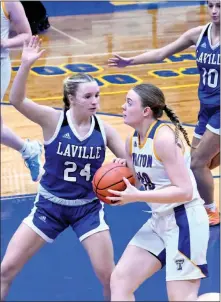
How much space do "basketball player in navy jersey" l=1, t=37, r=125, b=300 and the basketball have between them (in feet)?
1.12

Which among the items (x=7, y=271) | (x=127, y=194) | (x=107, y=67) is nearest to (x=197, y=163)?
(x=7, y=271)

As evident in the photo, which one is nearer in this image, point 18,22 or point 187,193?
point 187,193

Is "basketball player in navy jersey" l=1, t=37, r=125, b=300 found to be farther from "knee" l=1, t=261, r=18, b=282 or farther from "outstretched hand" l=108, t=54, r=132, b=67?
"outstretched hand" l=108, t=54, r=132, b=67

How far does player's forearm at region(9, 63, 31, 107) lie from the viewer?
4.84 meters

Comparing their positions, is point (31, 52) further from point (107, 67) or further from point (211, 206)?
point (107, 67)

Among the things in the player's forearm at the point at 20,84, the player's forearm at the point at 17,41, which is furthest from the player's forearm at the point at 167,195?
the player's forearm at the point at 17,41

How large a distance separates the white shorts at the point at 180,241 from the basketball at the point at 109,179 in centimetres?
29

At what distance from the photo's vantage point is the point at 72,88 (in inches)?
195

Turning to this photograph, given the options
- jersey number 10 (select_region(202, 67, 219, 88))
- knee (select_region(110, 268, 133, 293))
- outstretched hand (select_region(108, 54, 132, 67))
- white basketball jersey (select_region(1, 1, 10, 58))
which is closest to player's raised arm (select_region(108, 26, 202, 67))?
outstretched hand (select_region(108, 54, 132, 67))

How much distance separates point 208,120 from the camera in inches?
250

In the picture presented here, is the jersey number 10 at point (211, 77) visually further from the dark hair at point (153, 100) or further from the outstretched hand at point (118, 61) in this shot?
the dark hair at point (153, 100)

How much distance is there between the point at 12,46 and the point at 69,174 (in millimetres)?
1615

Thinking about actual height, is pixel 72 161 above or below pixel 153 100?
below

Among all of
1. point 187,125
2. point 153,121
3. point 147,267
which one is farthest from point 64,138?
point 187,125
